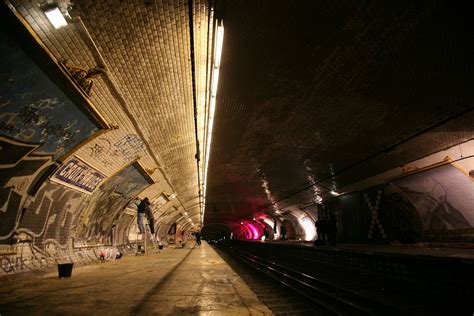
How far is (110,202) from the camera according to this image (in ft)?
37.7

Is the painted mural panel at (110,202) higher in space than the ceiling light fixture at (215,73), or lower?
lower

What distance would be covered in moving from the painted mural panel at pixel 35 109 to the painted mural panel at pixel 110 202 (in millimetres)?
3795

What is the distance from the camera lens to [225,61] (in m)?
5.92

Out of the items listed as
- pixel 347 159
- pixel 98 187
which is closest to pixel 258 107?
pixel 347 159

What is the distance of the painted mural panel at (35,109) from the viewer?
4.13 m

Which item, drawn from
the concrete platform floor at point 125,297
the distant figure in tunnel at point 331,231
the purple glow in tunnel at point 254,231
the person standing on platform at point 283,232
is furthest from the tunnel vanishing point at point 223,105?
the purple glow in tunnel at point 254,231

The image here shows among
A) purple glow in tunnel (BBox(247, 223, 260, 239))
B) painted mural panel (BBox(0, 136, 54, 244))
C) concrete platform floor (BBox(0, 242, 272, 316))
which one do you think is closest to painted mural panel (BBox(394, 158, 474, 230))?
concrete platform floor (BBox(0, 242, 272, 316))

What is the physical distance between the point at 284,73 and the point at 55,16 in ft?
13.9

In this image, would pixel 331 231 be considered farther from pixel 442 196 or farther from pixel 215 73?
pixel 215 73

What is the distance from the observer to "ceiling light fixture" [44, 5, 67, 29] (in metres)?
3.89

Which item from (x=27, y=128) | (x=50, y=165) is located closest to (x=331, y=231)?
(x=50, y=165)

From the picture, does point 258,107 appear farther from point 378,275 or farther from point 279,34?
point 378,275

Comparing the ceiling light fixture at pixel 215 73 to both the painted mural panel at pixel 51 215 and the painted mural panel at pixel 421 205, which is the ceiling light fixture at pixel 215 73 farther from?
the painted mural panel at pixel 421 205

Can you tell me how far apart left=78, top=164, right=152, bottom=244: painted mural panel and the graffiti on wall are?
74 centimetres
